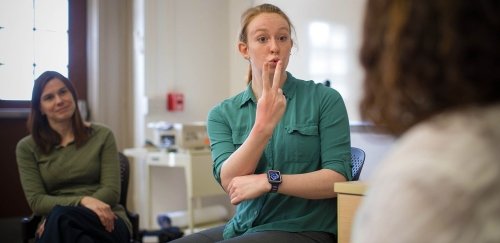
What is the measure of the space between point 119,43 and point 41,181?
7.51 feet

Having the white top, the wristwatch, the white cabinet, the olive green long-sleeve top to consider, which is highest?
the white top

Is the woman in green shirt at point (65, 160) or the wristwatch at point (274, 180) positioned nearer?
the wristwatch at point (274, 180)

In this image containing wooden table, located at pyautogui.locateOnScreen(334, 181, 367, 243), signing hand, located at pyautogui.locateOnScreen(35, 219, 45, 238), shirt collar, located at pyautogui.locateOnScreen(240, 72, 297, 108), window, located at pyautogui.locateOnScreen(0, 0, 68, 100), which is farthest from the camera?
window, located at pyautogui.locateOnScreen(0, 0, 68, 100)

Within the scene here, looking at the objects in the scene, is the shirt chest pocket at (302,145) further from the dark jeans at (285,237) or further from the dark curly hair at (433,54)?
the dark curly hair at (433,54)

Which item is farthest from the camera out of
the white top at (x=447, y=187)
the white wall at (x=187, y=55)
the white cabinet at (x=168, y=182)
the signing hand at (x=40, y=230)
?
the white wall at (x=187, y=55)

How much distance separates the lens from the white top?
0.50 metres

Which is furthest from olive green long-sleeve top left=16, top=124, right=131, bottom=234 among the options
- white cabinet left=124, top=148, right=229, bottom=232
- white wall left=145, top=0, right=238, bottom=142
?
white wall left=145, top=0, right=238, bottom=142

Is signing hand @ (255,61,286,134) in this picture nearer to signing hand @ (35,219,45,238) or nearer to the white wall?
signing hand @ (35,219,45,238)

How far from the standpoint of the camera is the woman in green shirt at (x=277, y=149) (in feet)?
4.42

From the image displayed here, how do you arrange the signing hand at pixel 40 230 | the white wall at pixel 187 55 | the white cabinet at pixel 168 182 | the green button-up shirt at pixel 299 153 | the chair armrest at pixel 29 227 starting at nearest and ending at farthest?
1. the green button-up shirt at pixel 299 153
2. the signing hand at pixel 40 230
3. the chair armrest at pixel 29 227
4. the white cabinet at pixel 168 182
5. the white wall at pixel 187 55

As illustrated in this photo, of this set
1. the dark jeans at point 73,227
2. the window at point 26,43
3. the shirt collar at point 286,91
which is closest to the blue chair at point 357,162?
the shirt collar at point 286,91

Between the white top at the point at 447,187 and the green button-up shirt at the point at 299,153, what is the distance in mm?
868

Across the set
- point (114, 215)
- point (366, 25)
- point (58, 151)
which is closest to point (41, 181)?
point (58, 151)

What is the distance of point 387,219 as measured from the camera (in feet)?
1.72
